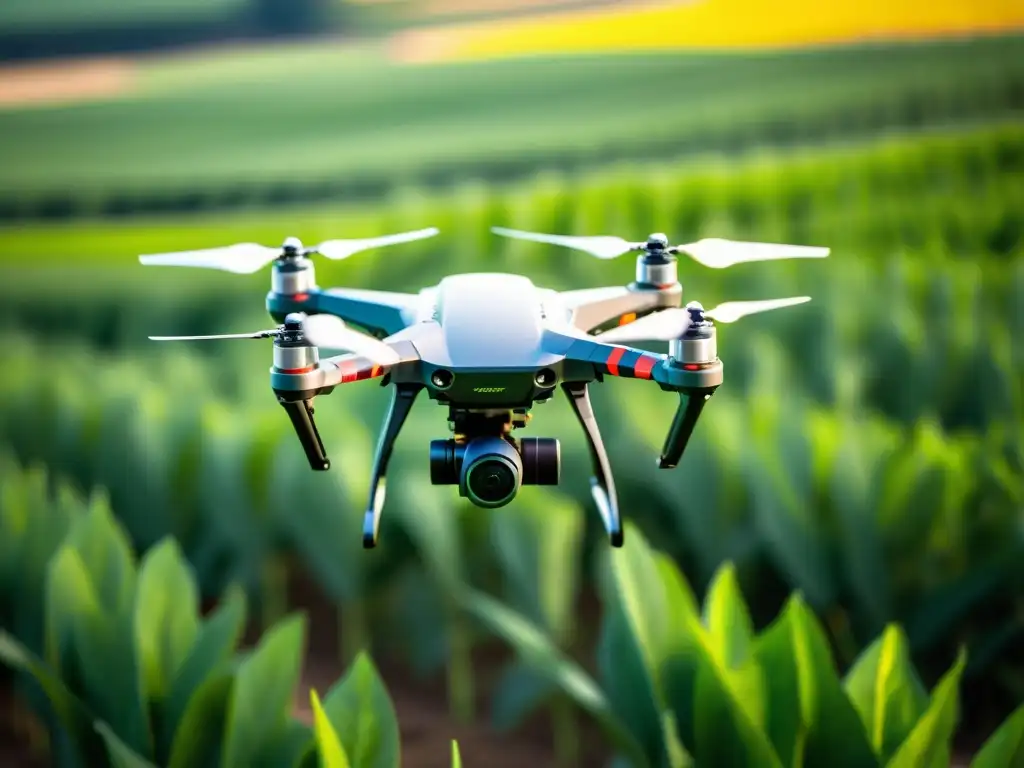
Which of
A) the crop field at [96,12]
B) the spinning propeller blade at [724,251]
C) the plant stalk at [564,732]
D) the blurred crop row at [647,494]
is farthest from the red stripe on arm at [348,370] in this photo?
the crop field at [96,12]

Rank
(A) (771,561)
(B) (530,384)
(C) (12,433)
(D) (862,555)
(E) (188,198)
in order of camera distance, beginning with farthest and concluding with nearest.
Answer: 1. (E) (188,198)
2. (C) (12,433)
3. (A) (771,561)
4. (D) (862,555)
5. (B) (530,384)

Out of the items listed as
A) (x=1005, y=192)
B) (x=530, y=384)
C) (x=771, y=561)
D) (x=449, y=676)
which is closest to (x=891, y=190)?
(x=1005, y=192)

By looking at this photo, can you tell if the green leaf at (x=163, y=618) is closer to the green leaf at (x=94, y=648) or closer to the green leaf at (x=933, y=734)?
the green leaf at (x=94, y=648)

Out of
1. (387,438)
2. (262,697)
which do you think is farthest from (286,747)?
(387,438)

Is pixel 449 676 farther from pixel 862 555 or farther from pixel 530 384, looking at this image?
pixel 530 384

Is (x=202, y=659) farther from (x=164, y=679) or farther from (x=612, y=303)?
(x=612, y=303)

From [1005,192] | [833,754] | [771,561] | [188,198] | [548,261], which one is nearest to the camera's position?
[833,754]

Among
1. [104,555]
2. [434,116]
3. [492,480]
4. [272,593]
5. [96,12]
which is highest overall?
[96,12]
